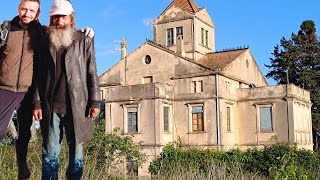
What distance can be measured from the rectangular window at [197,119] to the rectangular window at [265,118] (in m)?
3.84

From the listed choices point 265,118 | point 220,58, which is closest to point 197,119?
point 265,118

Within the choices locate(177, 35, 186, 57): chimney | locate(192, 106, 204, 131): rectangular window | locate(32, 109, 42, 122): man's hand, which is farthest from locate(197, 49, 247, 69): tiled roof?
locate(32, 109, 42, 122): man's hand

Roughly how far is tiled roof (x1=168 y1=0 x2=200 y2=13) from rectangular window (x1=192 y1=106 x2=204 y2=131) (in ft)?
32.9

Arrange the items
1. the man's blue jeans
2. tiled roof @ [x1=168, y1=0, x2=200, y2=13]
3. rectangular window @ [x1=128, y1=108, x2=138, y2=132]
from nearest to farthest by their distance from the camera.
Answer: the man's blue jeans → rectangular window @ [x1=128, y1=108, x2=138, y2=132] → tiled roof @ [x1=168, y1=0, x2=200, y2=13]

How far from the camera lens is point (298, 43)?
135ft

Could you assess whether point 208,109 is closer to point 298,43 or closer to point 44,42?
point 298,43

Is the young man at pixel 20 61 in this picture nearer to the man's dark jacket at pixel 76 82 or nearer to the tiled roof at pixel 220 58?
the man's dark jacket at pixel 76 82

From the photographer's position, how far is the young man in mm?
3854

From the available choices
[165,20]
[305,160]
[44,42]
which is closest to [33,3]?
[44,42]

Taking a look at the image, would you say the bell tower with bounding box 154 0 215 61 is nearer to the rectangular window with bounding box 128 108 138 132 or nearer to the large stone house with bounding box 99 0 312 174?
the large stone house with bounding box 99 0 312 174

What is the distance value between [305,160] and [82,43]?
23.1 m

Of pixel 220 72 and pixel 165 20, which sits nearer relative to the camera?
pixel 220 72

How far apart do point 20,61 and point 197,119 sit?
85.8ft

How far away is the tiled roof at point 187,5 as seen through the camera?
37000 millimetres
